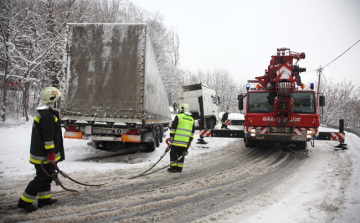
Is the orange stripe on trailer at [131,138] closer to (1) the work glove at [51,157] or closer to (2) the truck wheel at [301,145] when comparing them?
(1) the work glove at [51,157]

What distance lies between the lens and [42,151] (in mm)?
3352

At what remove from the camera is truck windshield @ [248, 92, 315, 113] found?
7988mm

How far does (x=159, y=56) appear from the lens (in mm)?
30641

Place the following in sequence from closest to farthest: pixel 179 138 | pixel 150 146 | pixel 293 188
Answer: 1. pixel 293 188
2. pixel 179 138
3. pixel 150 146

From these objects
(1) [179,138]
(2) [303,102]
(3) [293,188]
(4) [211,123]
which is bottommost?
(3) [293,188]

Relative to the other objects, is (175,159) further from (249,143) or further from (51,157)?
(249,143)

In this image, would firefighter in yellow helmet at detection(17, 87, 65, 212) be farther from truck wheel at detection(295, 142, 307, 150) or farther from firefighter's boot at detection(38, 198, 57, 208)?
truck wheel at detection(295, 142, 307, 150)

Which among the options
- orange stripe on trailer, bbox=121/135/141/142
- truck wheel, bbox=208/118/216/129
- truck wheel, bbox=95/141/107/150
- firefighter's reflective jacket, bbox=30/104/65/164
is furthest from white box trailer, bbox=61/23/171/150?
truck wheel, bbox=208/118/216/129

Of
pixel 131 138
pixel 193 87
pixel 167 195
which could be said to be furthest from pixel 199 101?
pixel 167 195

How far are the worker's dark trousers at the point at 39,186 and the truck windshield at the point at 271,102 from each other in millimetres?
7032

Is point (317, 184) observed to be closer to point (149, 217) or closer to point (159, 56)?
point (149, 217)

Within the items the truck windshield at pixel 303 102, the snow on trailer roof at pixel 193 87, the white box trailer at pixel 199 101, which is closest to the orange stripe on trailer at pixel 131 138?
the truck windshield at pixel 303 102

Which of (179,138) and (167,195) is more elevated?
(179,138)

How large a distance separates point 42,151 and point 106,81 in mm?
3604
